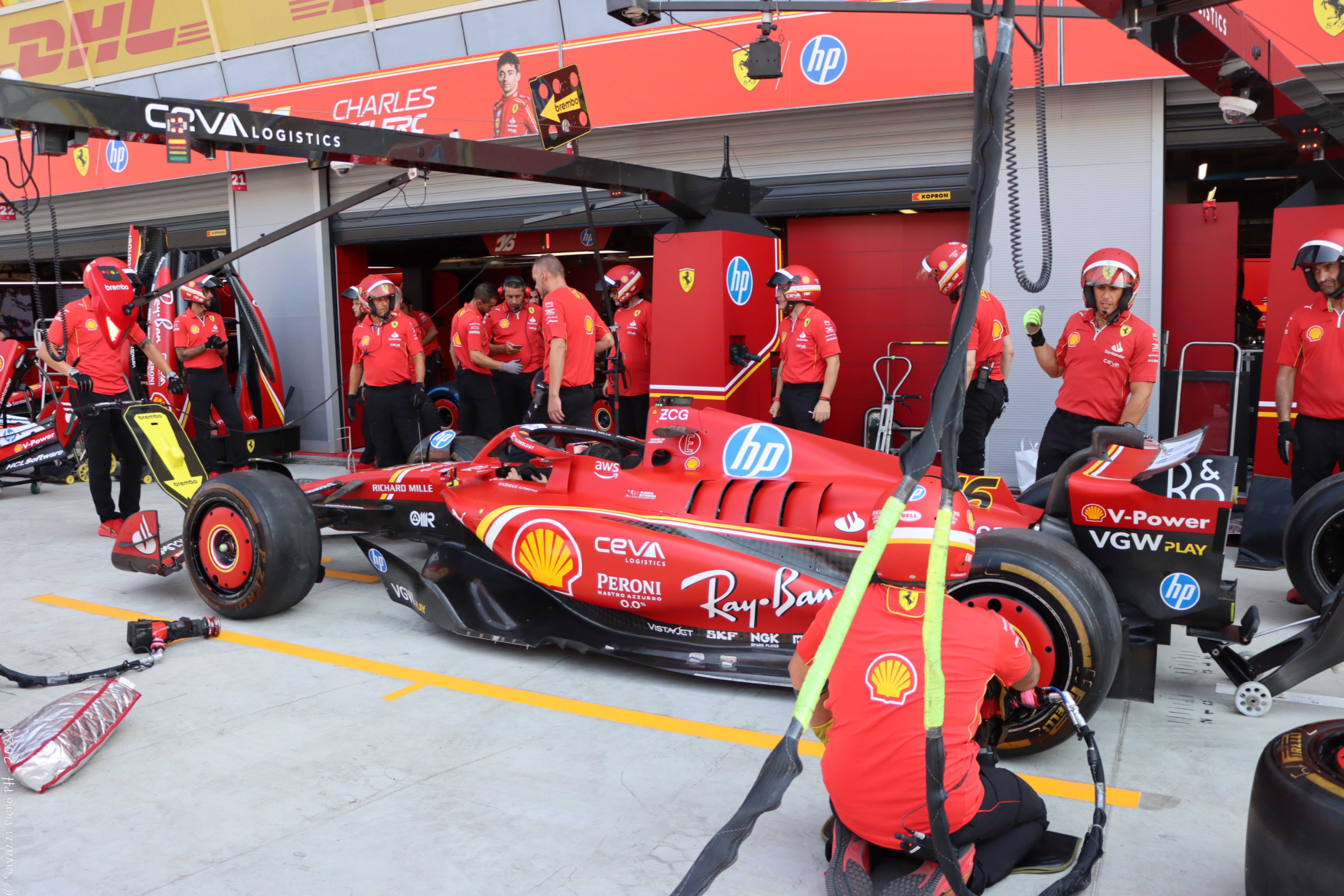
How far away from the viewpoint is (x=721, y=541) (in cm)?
445

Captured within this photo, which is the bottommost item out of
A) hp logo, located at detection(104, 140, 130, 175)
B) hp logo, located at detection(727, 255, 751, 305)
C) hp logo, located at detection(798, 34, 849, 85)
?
hp logo, located at detection(727, 255, 751, 305)

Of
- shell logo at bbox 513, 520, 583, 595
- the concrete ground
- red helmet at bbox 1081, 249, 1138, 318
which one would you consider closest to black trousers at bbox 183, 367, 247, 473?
the concrete ground

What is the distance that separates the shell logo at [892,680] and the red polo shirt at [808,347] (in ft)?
17.2

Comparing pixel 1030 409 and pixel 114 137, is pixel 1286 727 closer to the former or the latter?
pixel 1030 409

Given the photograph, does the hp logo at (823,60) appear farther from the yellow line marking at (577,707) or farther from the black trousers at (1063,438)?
the yellow line marking at (577,707)

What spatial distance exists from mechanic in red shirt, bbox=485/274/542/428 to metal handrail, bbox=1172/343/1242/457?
5.78 metres

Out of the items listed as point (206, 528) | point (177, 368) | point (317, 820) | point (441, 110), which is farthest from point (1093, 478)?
point (177, 368)

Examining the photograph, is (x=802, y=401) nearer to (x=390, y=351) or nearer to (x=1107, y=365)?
(x=1107, y=365)

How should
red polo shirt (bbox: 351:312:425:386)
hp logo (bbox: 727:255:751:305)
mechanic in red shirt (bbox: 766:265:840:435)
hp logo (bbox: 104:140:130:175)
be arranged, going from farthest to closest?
1. hp logo (bbox: 104:140:130:175)
2. hp logo (bbox: 727:255:751:305)
3. red polo shirt (bbox: 351:312:425:386)
4. mechanic in red shirt (bbox: 766:265:840:435)

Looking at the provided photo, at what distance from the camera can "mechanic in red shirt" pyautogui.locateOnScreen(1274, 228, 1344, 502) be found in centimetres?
566

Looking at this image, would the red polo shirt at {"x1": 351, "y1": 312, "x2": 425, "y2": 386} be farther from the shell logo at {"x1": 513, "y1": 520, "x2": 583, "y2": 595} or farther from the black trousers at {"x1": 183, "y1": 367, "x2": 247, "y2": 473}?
the shell logo at {"x1": 513, "y1": 520, "x2": 583, "y2": 595}

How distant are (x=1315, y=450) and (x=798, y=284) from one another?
12.0ft

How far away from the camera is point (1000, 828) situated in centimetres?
277

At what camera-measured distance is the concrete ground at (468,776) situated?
2943 mm
